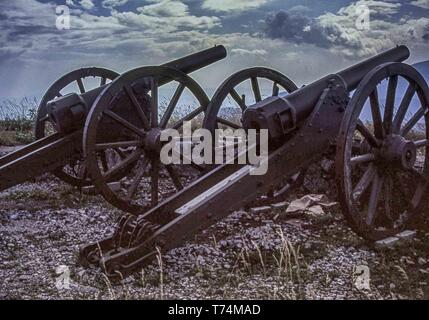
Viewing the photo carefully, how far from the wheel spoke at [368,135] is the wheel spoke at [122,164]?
201cm

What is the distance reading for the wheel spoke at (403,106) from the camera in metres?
4.79

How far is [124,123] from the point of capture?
17.3 feet

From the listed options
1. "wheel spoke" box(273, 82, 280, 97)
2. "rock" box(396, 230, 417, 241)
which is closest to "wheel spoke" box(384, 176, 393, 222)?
"rock" box(396, 230, 417, 241)

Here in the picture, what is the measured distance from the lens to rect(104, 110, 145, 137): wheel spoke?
5117mm

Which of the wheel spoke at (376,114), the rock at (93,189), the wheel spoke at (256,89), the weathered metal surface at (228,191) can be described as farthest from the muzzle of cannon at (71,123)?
the wheel spoke at (376,114)

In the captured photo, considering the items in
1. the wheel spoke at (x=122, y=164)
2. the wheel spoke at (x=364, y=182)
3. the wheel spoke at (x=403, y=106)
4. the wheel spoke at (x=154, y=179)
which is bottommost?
the wheel spoke at (x=154, y=179)

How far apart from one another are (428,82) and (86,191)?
11.9ft

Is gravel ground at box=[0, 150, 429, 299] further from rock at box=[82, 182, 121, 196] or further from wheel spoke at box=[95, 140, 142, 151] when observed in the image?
wheel spoke at box=[95, 140, 142, 151]

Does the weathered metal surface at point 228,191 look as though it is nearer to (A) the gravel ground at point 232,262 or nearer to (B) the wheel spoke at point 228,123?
(A) the gravel ground at point 232,262

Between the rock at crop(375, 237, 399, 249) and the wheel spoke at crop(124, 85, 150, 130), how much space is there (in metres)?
2.24

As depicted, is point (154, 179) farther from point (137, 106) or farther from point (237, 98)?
point (237, 98)

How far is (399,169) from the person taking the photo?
4805 mm
